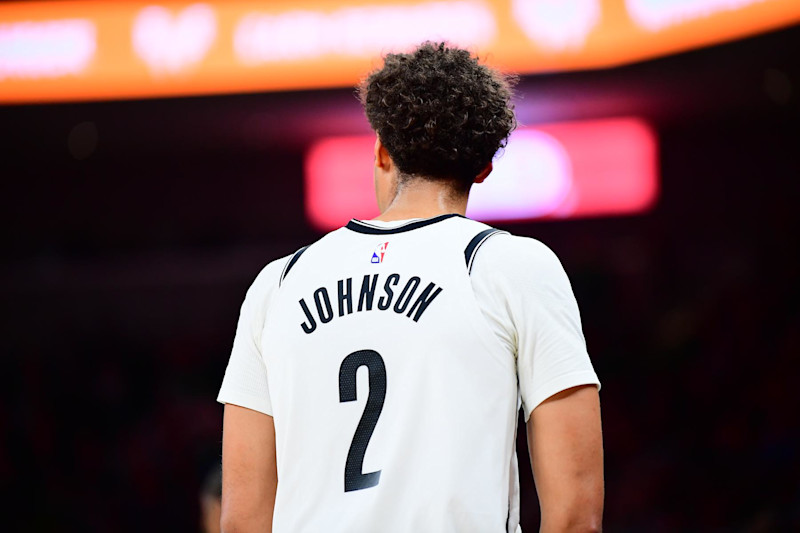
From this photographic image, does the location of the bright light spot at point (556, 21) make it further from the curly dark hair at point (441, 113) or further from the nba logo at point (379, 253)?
the nba logo at point (379, 253)

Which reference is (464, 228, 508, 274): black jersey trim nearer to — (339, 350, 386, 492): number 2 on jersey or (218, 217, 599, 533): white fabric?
(218, 217, 599, 533): white fabric

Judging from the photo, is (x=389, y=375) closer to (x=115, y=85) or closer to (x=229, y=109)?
(x=115, y=85)

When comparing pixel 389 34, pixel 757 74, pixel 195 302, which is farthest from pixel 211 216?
pixel 757 74

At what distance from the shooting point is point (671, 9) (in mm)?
5902

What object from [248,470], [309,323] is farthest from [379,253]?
[248,470]

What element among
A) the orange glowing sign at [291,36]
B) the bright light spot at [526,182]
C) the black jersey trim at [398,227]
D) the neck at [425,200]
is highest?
the orange glowing sign at [291,36]

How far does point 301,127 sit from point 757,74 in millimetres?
3618

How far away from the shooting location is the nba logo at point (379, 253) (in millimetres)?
1673

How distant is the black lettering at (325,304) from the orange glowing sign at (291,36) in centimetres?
428

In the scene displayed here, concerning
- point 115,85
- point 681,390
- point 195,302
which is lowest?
point 681,390

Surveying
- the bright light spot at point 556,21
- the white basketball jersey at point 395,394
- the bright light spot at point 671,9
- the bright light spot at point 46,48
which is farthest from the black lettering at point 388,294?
the bright light spot at point 46,48

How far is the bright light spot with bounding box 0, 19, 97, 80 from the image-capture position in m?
5.96

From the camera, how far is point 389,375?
1586 millimetres

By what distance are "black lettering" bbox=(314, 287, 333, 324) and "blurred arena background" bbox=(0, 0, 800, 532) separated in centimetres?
423
